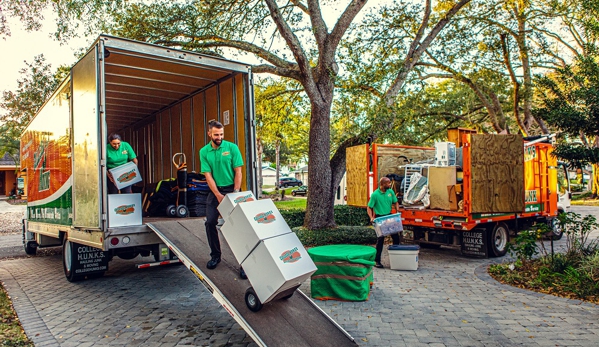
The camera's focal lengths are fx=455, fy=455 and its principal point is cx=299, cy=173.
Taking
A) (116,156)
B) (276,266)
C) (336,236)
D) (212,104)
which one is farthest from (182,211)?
(336,236)

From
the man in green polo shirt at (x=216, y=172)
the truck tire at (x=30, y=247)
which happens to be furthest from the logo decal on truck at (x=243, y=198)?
the truck tire at (x=30, y=247)

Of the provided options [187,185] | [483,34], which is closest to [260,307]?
[187,185]

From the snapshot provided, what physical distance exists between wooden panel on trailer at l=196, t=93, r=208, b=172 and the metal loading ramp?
3.75 meters

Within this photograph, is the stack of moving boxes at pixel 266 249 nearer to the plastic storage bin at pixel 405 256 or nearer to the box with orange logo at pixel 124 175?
the box with orange logo at pixel 124 175

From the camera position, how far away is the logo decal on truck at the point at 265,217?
4477mm

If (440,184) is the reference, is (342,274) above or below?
below

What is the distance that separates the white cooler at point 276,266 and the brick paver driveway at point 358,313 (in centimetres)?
55

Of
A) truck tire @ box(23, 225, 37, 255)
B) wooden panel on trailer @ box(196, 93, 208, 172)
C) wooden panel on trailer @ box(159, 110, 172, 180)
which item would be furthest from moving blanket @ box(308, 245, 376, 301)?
truck tire @ box(23, 225, 37, 255)

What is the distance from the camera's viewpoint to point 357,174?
38.2 ft

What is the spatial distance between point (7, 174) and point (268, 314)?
49523 mm

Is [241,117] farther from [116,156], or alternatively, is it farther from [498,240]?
[498,240]

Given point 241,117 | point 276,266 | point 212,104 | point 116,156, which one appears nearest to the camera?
point 276,266

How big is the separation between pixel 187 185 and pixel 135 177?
126cm

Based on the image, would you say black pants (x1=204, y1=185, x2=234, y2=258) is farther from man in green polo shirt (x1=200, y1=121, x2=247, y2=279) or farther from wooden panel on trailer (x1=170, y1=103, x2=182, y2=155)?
wooden panel on trailer (x1=170, y1=103, x2=182, y2=155)
